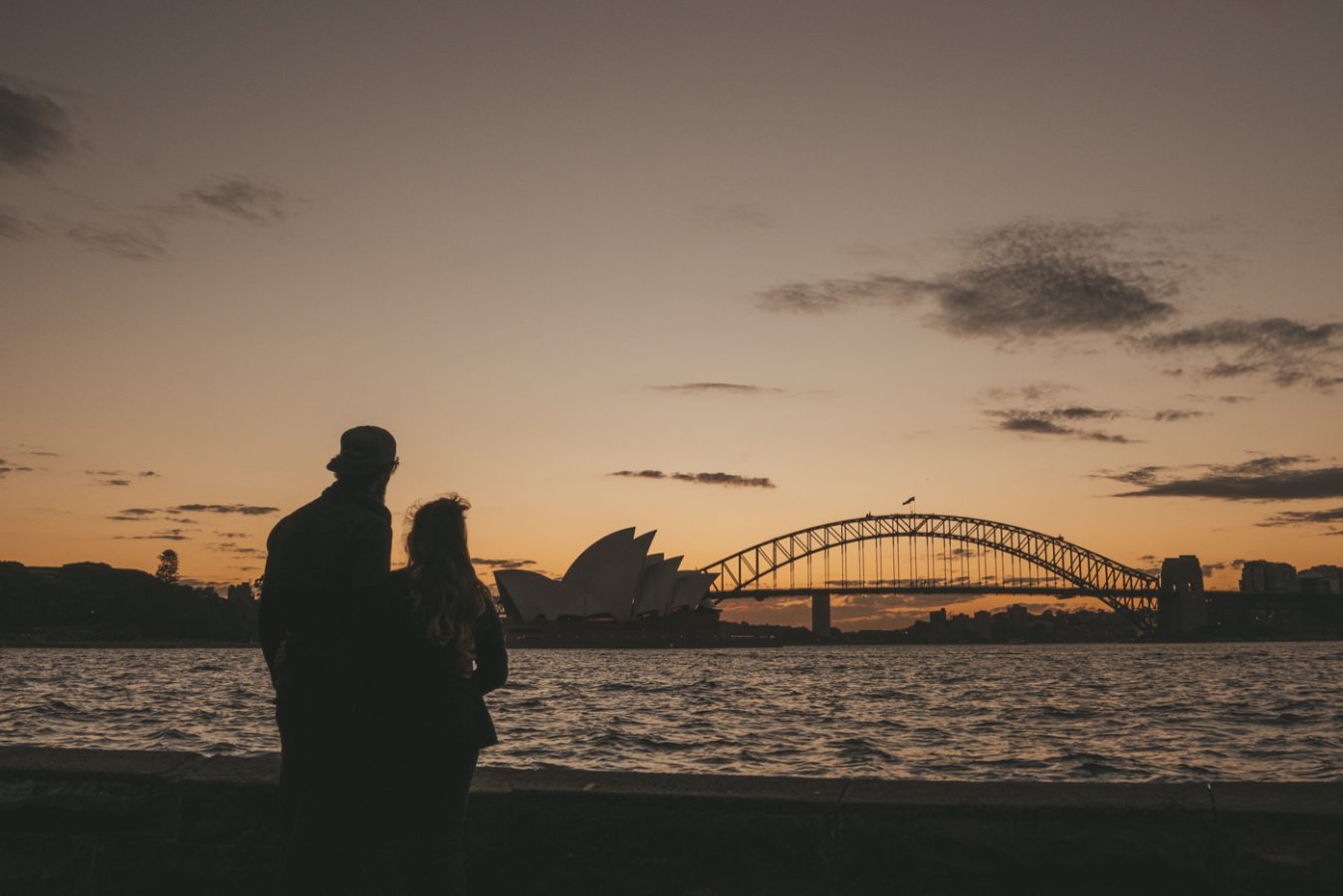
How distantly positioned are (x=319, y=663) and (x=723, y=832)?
1294mm

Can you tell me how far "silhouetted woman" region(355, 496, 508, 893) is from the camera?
3.00 meters

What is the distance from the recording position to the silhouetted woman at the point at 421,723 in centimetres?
300

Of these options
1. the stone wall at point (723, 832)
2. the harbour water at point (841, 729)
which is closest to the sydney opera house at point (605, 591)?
the harbour water at point (841, 729)

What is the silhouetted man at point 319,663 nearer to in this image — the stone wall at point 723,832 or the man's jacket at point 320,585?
the man's jacket at point 320,585

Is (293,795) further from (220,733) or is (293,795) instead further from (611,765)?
(220,733)

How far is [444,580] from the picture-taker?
3.07 meters

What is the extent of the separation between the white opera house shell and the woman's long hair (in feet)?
308

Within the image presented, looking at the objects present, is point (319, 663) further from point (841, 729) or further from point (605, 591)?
point (605, 591)

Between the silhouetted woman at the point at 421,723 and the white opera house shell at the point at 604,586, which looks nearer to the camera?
the silhouetted woman at the point at 421,723

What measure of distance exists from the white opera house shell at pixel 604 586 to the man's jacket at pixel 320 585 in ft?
308

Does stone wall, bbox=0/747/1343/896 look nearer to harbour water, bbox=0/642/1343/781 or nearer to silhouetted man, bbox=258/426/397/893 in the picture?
silhouetted man, bbox=258/426/397/893

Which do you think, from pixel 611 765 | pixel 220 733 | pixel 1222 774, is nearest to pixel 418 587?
pixel 611 765

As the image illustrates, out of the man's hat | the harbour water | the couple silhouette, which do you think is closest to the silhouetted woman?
the couple silhouette

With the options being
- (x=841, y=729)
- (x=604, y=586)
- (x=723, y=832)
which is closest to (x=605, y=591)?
(x=604, y=586)
